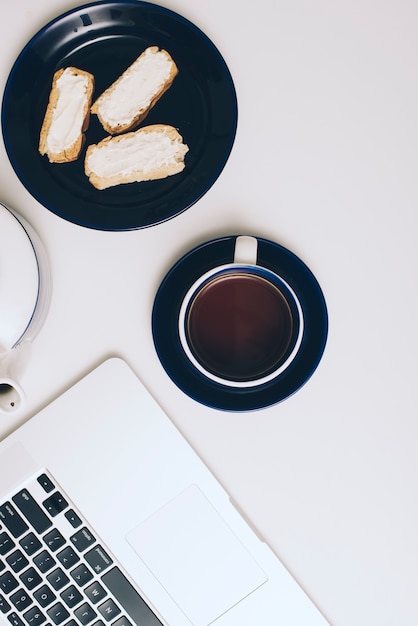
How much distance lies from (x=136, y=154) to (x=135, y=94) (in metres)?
0.07

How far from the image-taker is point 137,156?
649 mm

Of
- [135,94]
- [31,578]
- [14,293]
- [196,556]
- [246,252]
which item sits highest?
[135,94]

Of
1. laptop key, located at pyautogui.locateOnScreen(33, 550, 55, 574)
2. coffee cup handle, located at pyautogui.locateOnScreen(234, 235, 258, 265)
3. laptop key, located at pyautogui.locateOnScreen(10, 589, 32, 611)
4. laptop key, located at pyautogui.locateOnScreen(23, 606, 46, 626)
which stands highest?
coffee cup handle, located at pyautogui.locateOnScreen(234, 235, 258, 265)

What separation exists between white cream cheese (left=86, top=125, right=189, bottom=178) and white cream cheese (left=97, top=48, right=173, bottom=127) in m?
0.03

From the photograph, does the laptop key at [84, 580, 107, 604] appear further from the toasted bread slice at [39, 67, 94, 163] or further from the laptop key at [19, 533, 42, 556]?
the toasted bread slice at [39, 67, 94, 163]

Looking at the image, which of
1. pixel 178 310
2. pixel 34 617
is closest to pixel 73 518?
pixel 34 617

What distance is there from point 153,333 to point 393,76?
1.37ft

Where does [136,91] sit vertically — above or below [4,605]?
above

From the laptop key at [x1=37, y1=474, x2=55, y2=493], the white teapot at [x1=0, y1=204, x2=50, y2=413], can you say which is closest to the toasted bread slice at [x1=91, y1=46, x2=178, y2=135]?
the white teapot at [x1=0, y1=204, x2=50, y2=413]

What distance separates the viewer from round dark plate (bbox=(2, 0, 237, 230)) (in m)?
0.64

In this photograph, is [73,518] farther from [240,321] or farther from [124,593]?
[240,321]

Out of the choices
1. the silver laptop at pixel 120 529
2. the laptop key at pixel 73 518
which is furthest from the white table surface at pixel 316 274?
the laptop key at pixel 73 518

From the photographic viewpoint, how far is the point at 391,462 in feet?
2.27

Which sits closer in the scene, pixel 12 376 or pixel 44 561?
pixel 12 376
